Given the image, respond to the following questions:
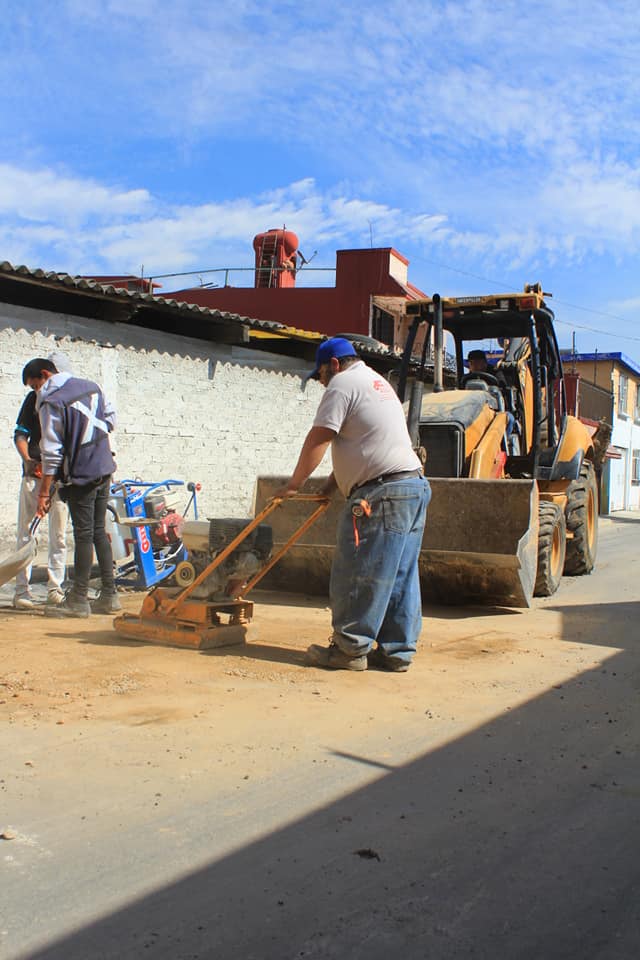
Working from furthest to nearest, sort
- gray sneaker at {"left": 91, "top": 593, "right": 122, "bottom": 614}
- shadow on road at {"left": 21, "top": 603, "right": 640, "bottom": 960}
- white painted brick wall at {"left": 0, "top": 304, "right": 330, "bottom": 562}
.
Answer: white painted brick wall at {"left": 0, "top": 304, "right": 330, "bottom": 562} < gray sneaker at {"left": 91, "top": 593, "right": 122, "bottom": 614} < shadow on road at {"left": 21, "top": 603, "right": 640, "bottom": 960}

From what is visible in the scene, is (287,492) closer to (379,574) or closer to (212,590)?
(379,574)

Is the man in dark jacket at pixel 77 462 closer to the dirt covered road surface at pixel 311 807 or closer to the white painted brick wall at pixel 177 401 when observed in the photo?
the dirt covered road surface at pixel 311 807

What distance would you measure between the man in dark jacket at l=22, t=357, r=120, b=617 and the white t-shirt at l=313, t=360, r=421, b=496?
2325mm

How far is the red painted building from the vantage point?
25.5 metres

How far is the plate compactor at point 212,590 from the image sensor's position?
5.44 m

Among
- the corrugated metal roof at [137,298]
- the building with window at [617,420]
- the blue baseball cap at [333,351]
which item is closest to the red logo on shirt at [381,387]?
the blue baseball cap at [333,351]

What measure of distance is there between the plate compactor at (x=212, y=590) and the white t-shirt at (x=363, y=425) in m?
0.42

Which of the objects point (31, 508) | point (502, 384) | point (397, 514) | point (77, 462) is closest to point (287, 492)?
point (397, 514)

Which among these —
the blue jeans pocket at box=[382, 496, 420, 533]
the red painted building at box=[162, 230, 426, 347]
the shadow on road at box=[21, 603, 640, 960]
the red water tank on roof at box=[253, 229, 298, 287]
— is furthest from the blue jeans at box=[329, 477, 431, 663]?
the red water tank on roof at box=[253, 229, 298, 287]

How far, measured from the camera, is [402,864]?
106 inches

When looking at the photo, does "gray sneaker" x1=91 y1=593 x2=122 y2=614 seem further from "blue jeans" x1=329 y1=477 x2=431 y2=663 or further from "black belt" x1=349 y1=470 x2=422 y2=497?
"black belt" x1=349 y1=470 x2=422 y2=497

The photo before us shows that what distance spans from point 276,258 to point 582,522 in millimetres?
20545

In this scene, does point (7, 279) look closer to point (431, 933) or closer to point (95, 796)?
point (95, 796)

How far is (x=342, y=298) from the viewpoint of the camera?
2608cm
